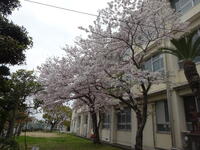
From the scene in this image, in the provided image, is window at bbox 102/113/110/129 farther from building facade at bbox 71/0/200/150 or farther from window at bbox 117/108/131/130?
building facade at bbox 71/0/200/150

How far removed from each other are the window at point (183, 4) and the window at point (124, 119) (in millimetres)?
8759

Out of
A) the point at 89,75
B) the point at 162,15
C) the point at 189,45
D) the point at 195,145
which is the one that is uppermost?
the point at 162,15

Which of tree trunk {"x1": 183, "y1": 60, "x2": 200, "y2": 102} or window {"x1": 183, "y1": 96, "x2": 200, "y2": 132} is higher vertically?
tree trunk {"x1": 183, "y1": 60, "x2": 200, "y2": 102}

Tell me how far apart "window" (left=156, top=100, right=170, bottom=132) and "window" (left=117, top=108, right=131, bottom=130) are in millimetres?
3986

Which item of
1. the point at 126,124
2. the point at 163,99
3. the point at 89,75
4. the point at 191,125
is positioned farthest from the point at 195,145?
the point at 126,124

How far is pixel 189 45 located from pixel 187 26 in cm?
303

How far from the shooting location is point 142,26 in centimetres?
891

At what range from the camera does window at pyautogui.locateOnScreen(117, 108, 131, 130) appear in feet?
49.4

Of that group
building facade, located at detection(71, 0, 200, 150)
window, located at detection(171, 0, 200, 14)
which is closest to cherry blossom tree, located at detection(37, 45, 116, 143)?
building facade, located at detection(71, 0, 200, 150)

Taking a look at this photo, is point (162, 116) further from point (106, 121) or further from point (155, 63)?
point (106, 121)

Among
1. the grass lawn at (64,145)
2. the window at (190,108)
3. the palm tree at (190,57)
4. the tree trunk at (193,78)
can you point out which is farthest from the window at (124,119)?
the tree trunk at (193,78)

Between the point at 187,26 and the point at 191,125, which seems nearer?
the point at 191,125

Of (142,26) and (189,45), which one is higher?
(142,26)

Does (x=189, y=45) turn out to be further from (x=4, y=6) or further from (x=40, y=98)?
(x=40, y=98)
